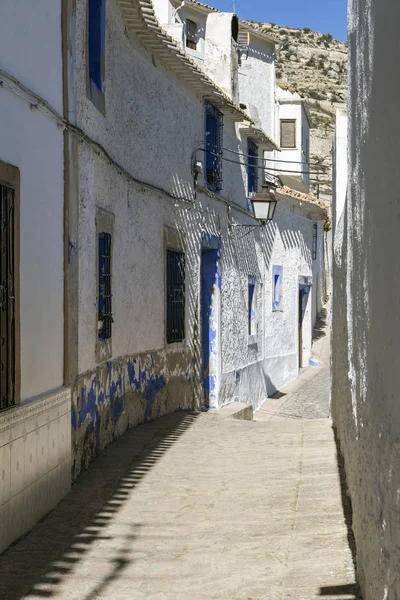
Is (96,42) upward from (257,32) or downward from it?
downward

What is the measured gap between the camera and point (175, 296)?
12898 mm

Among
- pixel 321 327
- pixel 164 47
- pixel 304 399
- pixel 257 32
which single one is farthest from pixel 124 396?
pixel 257 32

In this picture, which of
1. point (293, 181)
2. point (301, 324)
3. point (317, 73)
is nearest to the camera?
point (301, 324)

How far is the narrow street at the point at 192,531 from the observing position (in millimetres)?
4934

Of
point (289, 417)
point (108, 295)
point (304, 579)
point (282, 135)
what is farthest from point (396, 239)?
point (282, 135)

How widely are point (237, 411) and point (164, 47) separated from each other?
602 centimetres

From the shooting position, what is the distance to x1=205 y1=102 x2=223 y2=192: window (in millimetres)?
15086

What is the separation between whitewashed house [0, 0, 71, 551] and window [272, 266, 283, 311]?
14.3 meters

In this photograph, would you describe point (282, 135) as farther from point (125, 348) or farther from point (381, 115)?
point (381, 115)

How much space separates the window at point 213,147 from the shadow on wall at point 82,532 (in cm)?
684

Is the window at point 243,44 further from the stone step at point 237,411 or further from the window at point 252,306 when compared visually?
the stone step at point 237,411

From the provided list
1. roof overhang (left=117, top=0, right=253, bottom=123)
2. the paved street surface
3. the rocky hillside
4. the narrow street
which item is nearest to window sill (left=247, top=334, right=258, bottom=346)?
the paved street surface

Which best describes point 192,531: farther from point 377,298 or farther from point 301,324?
point 301,324

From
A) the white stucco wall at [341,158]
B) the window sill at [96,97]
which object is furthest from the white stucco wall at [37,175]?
the white stucco wall at [341,158]
